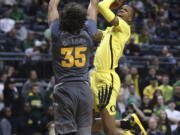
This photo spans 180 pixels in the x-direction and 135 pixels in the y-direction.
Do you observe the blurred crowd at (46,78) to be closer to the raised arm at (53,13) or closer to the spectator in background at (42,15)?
the spectator in background at (42,15)

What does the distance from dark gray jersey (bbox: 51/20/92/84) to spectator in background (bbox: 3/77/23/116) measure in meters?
7.62

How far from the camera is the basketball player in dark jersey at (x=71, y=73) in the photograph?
7.14 m

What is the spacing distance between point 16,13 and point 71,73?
11.6 m

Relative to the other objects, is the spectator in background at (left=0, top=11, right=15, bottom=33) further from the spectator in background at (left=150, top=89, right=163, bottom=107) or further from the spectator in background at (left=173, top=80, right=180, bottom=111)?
the spectator in background at (left=173, top=80, right=180, bottom=111)

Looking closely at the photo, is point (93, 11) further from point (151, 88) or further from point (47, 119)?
point (151, 88)

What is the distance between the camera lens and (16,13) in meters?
18.4

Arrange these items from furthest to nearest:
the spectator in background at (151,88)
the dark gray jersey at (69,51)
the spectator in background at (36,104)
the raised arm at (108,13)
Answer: the spectator in background at (151,88)
the spectator in background at (36,104)
the raised arm at (108,13)
the dark gray jersey at (69,51)

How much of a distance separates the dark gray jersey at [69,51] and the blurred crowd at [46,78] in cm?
487

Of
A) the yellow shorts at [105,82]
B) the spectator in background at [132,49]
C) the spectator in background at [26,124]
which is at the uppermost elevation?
the spectator in background at [132,49]

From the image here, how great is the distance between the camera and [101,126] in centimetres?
915

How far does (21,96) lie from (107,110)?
6.36m

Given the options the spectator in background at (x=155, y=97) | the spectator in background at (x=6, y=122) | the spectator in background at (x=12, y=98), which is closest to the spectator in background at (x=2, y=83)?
A: the spectator in background at (x=12, y=98)

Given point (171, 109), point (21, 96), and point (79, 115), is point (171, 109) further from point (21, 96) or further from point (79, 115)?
point (79, 115)

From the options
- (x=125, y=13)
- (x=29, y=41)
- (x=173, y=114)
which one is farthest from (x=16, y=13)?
(x=125, y=13)
